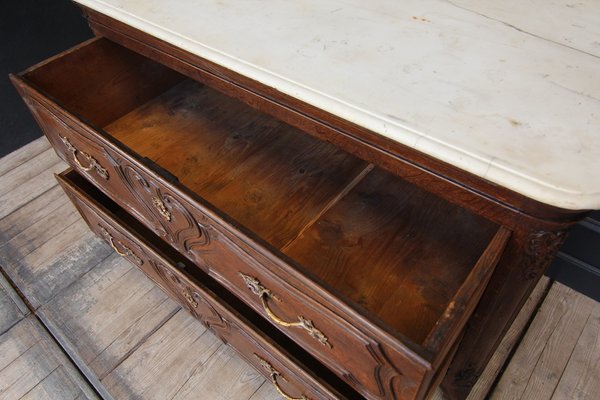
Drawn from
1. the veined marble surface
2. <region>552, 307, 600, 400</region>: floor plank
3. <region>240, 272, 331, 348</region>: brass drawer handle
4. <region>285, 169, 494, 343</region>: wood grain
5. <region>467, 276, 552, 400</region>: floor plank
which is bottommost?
<region>552, 307, 600, 400</region>: floor plank

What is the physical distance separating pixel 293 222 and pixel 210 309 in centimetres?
24

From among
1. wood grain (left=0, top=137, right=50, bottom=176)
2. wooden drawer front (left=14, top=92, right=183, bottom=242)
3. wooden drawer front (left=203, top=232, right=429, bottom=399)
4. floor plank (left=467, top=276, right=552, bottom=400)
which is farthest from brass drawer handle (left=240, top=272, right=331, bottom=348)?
wood grain (left=0, top=137, right=50, bottom=176)

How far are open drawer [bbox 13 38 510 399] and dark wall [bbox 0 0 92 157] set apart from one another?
559mm

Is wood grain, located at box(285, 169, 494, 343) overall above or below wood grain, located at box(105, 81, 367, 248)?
below

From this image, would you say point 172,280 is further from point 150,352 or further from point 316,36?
point 316,36

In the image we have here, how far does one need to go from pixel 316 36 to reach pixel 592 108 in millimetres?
361

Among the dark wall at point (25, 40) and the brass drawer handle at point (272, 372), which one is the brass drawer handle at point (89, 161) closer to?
the brass drawer handle at point (272, 372)

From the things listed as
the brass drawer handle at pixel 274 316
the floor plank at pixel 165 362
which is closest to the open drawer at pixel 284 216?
the brass drawer handle at pixel 274 316

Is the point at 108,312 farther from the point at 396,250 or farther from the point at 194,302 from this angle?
the point at 396,250

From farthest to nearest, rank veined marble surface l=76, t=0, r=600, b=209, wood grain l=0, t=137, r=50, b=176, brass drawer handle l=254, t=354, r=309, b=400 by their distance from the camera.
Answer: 1. wood grain l=0, t=137, r=50, b=176
2. brass drawer handle l=254, t=354, r=309, b=400
3. veined marble surface l=76, t=0, r=600, b=209

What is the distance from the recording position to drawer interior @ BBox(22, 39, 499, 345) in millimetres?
719

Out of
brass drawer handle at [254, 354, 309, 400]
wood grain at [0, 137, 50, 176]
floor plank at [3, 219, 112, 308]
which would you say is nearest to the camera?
brass drawer handle at [254, 354, 309, 400]

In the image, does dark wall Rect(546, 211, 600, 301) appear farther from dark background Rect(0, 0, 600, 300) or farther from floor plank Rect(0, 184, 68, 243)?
floor plank Rect(0, 184, 68, 243)

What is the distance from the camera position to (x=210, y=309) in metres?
0.86
